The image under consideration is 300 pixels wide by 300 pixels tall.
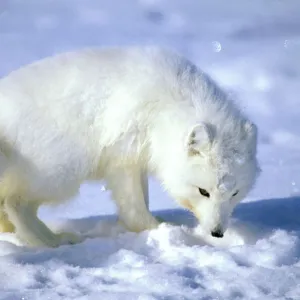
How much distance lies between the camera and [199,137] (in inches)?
182

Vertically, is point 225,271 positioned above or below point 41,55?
below

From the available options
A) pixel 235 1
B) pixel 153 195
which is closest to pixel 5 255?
pixel 153 195

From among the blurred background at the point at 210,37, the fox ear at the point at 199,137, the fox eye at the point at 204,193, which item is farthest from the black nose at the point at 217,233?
the blurred background at the point at 210,37

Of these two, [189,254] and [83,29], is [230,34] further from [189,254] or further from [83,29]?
[189,254]

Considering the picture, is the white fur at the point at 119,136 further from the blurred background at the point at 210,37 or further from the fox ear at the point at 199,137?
the blurred background at the point at 210,37

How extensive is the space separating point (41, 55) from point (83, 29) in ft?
3.59

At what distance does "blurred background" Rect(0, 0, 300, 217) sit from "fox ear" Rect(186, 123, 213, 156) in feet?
10.2

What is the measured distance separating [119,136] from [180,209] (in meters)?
1.46

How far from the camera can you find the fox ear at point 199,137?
4598 millimetres

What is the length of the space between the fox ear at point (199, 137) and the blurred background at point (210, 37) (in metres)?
3.12

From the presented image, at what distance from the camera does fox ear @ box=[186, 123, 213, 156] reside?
460 cm

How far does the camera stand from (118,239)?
465 cm

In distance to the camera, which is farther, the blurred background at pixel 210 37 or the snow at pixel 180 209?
the blurred background at pixel 210 37

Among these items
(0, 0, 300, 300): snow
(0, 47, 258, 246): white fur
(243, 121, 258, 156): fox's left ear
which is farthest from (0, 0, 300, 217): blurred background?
(0, 47, 258, 246): white fur
